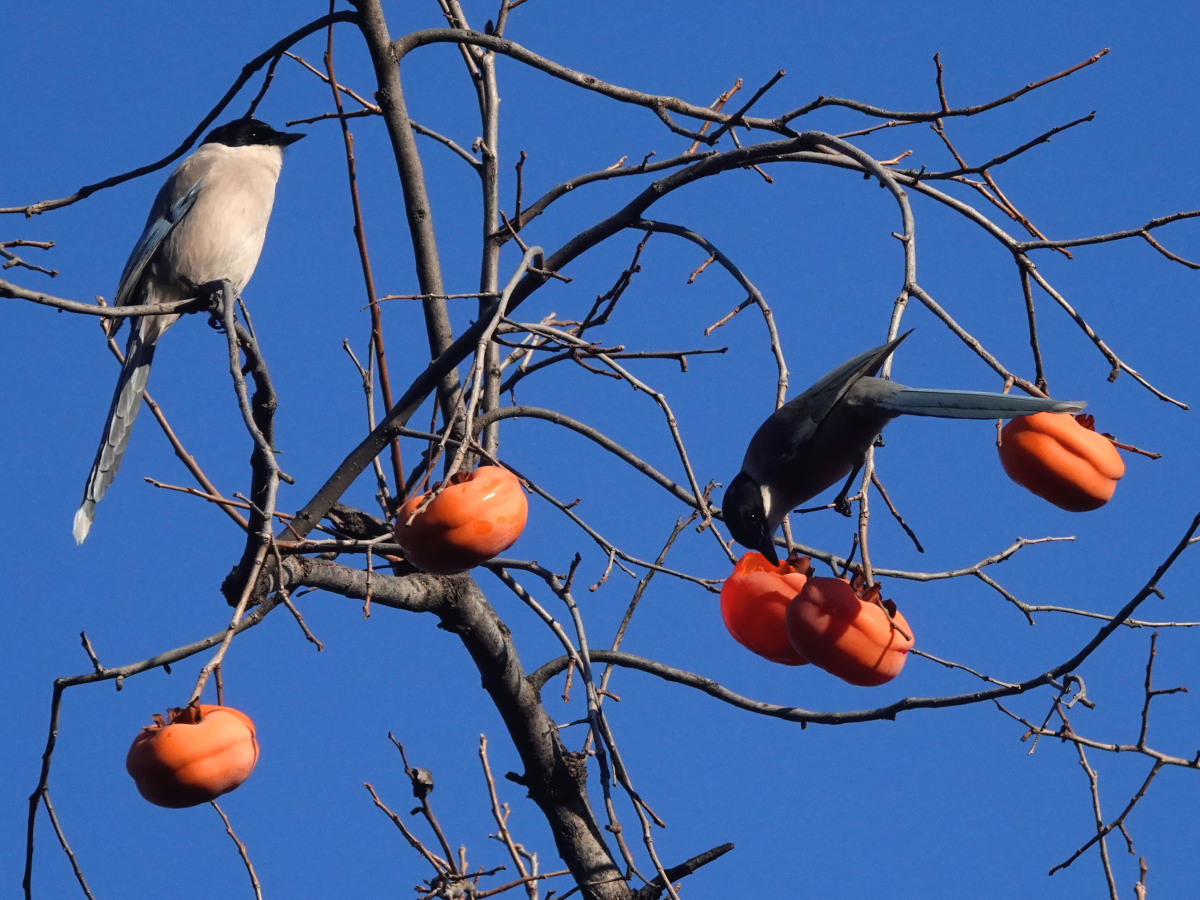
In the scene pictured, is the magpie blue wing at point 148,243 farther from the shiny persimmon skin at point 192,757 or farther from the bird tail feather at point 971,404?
the bird tail feather at point 971,404

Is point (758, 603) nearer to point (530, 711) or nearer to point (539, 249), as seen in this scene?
point (539, 249)

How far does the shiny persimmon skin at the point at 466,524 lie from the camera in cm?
188

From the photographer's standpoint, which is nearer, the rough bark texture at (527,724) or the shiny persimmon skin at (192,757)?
the shiny persimmon skin at (192,757)

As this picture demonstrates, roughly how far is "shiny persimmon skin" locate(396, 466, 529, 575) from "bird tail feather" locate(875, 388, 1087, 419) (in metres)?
0.68

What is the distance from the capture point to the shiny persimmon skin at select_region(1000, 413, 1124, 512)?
6.23 feet

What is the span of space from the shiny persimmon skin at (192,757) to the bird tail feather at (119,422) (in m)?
1.20

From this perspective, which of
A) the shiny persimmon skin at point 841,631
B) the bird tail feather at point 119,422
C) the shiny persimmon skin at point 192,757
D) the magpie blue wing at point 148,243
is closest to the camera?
the shiny persimmon skin at point 841,631

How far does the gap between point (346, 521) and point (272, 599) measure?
373 millimetres

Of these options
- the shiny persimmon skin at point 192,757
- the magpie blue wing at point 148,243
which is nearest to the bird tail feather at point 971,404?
the shiny persimmon skin at point 192,757

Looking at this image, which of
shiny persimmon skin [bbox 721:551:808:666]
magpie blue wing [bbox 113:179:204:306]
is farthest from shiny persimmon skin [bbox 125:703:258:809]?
magpie blue wing [bbox 113:179:204:306]

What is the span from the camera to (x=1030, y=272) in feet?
6.72

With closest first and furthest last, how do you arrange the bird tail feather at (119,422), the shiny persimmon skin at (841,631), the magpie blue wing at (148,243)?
the shiny persimmon skin at (841,631) → the bird tail feather at (119,422) → the magpie blue wing at (148,243)

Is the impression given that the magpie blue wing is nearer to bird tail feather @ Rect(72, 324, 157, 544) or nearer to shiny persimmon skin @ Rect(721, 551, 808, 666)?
bird tail feather @ Rect(72, 324, 157, 544)

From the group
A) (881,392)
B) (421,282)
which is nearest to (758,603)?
(881,392)
